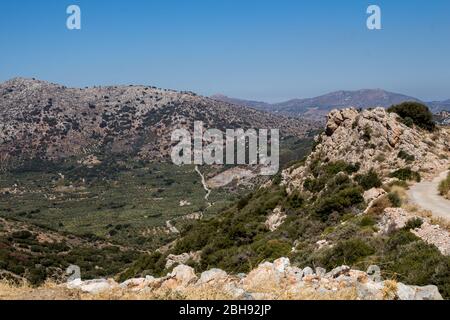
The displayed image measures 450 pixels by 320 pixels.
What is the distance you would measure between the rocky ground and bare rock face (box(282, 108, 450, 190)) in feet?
76.6

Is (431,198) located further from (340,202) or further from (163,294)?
(163,294)

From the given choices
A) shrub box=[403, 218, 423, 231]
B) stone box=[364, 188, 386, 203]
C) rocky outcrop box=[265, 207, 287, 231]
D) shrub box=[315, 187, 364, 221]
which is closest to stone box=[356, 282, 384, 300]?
shrub box=[403, 218, 423, 231]

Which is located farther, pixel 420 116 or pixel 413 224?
pixel 420 116

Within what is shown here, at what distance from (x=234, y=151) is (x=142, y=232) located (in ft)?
247

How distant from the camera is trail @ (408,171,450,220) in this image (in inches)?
886

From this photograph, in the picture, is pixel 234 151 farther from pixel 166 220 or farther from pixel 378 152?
pixel 378 152

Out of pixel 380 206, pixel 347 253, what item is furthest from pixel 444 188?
pixel 347 253

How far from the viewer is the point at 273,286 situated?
1011 cm

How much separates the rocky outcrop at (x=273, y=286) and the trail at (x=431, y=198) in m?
12.1

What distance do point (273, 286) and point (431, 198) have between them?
61.8ft

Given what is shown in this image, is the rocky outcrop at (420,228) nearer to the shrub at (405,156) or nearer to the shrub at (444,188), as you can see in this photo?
the shrub at (444,188)

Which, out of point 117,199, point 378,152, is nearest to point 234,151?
point 117,199

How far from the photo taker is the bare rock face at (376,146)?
115 feet

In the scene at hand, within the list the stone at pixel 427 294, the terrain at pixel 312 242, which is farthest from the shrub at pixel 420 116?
the stone at pixel 427 294
